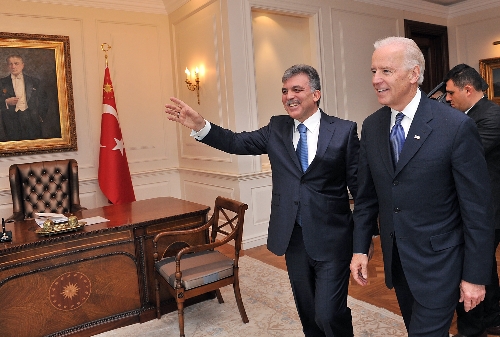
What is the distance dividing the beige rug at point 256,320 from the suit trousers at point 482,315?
378mm

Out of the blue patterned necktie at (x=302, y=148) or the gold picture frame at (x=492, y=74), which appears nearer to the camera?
the blue patterned necktie at (x=302, y=148)

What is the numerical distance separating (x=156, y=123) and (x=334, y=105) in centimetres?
254

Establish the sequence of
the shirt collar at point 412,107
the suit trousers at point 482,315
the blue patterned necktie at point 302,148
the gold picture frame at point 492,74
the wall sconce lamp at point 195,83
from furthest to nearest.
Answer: the gold picture frame at point 492,74
the wall sconce lamp at point 195,83
the suit trousers at point 482,315
the blue patterned necktie at point 302,148
the shirt collar at point 412,107

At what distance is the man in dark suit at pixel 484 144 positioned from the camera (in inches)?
102

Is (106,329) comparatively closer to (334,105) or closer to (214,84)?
(214,84)

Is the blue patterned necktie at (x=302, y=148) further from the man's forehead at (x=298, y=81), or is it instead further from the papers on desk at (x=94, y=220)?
the papers on desk at (x=94, y=220)

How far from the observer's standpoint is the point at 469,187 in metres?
1.54

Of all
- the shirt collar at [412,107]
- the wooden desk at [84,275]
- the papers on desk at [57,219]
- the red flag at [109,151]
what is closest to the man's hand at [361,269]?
the shirt collar at [412,107]

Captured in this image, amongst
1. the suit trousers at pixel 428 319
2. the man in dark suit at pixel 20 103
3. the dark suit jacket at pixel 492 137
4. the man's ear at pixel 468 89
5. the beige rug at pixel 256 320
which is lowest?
the beige rug at pixel 256 320

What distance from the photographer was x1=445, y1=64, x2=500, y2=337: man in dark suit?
8.46ft

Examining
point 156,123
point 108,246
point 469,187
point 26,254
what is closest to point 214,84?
point 156,123

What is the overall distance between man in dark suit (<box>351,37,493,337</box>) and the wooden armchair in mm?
1488

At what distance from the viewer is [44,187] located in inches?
188

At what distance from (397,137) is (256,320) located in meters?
1.98
